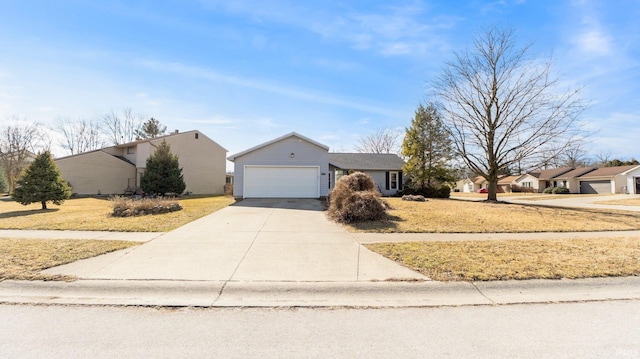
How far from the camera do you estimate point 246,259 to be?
19.4ft

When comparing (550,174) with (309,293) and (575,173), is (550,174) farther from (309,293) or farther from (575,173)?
(309,293)

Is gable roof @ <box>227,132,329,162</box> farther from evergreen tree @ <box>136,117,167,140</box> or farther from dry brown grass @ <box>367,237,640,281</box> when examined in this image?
evergreen tree @ <box>136,117,167,140</box>

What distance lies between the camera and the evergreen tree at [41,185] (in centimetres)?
1483

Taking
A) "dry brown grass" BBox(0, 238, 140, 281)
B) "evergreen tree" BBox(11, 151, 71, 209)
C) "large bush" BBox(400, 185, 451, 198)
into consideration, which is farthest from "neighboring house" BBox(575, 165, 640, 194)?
"evergreen tree" BBox(11, 151, 71, 209)

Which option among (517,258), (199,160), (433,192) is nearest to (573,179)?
(433,192)

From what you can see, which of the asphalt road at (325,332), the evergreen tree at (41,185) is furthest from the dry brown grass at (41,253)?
the evergreen tree at (41,185)

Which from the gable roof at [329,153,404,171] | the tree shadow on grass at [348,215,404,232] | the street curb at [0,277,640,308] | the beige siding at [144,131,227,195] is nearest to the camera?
the street curb at [0,277,640,308]

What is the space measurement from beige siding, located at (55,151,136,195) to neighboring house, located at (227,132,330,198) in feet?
58.2

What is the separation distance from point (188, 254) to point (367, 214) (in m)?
5.89

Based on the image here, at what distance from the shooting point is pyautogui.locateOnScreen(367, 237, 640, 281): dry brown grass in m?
5.04

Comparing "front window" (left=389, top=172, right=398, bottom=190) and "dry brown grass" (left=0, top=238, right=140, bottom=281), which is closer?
"dry brown grass" (left=0, top=238, right=140, bottom=281)

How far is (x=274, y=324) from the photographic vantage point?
11.3 ft

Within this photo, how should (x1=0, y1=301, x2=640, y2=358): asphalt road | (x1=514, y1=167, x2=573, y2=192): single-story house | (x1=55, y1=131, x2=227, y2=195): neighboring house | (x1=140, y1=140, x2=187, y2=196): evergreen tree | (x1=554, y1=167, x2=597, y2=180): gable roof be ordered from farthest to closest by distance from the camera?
(x1=514, y1=167, x2=573, y2=192): single-story house → (x1=554, y1=167, x2=597, y2=180): gable roof → (x1=55, y1=131, x2=227, y2=195): neighboring house → (x1=140, y1=140, x2=187, y2=196): evergreen tree → (x1=0, y1=301, x2=640, y2=358): asphalt road

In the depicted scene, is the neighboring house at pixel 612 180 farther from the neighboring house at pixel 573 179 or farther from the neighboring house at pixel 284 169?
the neighboring house at pixel 284 169
